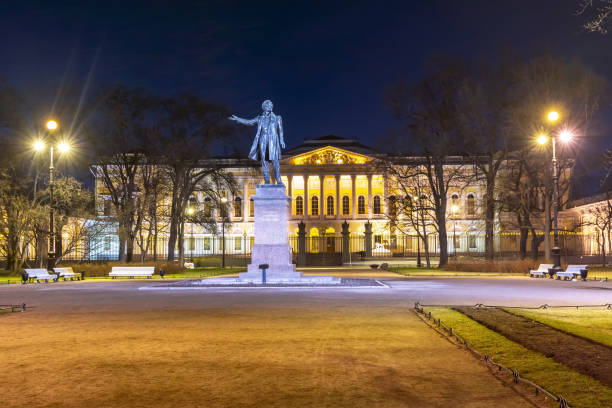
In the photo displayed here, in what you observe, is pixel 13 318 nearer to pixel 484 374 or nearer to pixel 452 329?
pixel 452 329

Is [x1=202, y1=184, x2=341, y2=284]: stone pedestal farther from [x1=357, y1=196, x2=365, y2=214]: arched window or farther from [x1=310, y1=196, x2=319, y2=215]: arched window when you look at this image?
[x1=357, y1=196, x2=365, y2=214]: arched window

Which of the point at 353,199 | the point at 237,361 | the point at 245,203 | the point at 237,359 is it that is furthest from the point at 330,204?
the point at 237,361

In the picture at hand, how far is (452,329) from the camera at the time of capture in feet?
32.9

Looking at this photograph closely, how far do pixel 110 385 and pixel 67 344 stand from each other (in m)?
3.08

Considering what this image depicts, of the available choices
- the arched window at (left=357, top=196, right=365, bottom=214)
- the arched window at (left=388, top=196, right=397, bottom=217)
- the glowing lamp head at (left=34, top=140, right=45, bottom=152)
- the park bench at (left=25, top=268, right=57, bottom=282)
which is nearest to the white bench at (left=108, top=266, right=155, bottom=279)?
the park bench at (left=25, top=268, right=57, bottom=282)

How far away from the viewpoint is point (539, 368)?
274 inches

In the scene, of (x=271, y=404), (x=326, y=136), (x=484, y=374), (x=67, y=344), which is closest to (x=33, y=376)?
(x=67, y=344)

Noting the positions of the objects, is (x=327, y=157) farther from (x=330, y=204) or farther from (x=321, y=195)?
(x=330, y=204)

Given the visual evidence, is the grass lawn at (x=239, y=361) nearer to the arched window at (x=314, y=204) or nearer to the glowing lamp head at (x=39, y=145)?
the glowing lamp head at (x=39, y=145)

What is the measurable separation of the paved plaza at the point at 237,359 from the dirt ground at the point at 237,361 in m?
0.01

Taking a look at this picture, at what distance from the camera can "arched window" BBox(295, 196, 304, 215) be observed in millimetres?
93688

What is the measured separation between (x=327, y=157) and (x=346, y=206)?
349 inches

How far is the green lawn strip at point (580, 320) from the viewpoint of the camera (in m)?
9.50

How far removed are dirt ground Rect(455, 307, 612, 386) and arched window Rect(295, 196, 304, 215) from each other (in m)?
82.0
